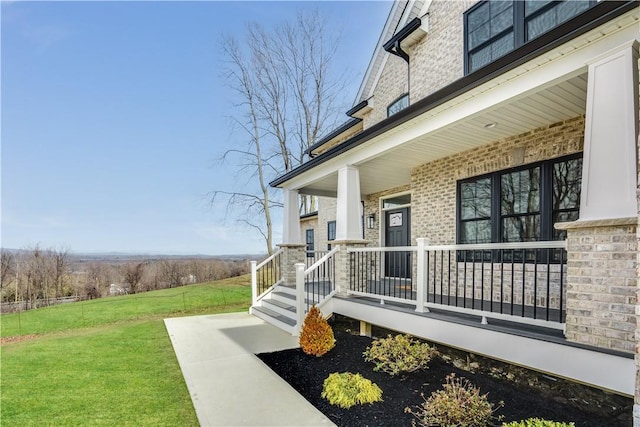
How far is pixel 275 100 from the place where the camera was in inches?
826

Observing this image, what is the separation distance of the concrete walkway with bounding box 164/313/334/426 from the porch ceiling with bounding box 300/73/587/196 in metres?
4.41

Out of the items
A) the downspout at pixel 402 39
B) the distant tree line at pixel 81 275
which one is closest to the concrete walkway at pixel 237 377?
the downspout at pixel 402 39

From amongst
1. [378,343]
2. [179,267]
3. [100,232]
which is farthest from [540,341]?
[100,232]

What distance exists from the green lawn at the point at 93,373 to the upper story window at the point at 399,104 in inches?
345

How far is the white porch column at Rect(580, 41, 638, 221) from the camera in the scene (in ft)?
9.58

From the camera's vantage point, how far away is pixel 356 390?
13.3 feet

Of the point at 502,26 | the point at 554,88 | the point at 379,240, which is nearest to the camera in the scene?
the point at 554,88

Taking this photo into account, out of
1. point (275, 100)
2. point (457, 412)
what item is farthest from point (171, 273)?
point (457, 412)

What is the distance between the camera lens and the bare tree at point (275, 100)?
795 inches

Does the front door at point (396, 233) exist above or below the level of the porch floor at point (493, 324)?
above

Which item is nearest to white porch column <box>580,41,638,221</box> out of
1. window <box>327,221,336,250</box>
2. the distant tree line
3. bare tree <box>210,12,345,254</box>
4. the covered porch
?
the covered porch

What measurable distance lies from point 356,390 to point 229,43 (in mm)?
21503

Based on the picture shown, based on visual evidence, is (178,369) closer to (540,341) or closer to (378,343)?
(378,343)

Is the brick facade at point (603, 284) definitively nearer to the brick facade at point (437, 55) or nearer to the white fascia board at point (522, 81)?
the white fascia board at point (522, 81)
